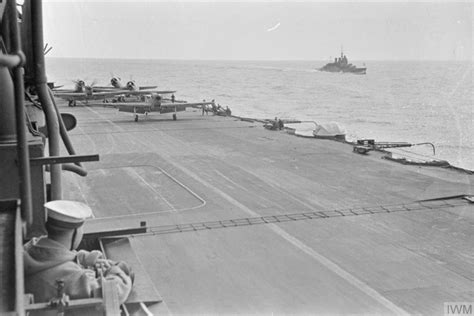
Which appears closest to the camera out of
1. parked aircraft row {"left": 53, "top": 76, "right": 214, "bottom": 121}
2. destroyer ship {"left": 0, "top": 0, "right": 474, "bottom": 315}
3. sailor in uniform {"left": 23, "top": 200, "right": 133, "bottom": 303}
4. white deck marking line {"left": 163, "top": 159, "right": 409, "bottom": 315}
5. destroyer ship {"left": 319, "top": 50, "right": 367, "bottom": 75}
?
sailor in uniform {"left": 23, "top": 200, "right": 133, "bottom": 303}

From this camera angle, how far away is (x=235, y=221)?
38.3 ft

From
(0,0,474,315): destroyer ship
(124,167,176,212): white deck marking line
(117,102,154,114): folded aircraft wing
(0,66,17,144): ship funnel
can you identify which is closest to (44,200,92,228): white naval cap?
(0,0,474,315): destroyer ship

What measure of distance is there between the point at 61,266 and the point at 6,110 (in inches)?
49.9

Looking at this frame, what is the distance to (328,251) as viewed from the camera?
31.4 feet

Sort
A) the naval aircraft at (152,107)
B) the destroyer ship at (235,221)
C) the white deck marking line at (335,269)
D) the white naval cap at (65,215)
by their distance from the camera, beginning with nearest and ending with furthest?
the white naval cap at (65,215), the destroyer ship at (235,221), the white deck marking line at (335,269), the naval aircraft at (152,107)

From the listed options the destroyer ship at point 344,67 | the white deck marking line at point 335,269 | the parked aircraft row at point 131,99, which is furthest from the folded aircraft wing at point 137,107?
the destroyer ship at point 344,67

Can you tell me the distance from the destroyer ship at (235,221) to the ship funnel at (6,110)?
0.01 m

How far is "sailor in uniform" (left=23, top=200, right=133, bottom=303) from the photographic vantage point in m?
3.32

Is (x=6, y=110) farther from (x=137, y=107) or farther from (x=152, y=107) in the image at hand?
(x=137, y=107)

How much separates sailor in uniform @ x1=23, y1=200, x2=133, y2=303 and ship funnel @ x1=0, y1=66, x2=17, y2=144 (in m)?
0.74

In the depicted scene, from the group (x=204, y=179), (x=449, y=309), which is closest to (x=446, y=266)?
(x=449, y=309)

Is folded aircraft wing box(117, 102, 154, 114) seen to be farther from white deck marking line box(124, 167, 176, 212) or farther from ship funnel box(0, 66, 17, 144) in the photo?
ship funnel box(0, 66, 17, 144)

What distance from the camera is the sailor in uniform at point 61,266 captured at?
3.32m

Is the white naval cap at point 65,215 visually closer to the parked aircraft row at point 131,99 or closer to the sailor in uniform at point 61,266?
the sailor in uniform at point 61,266
